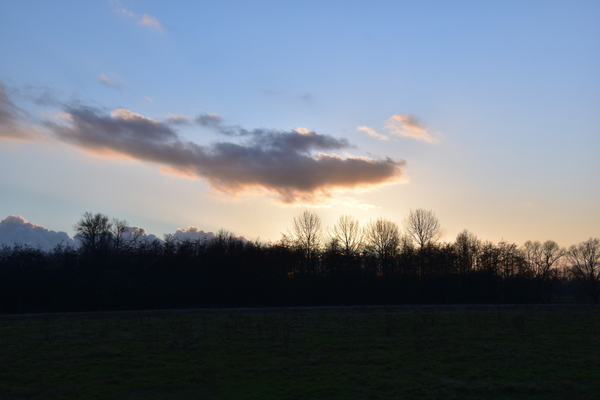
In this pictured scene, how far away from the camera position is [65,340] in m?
19.4

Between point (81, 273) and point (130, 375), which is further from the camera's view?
point (81, 273)

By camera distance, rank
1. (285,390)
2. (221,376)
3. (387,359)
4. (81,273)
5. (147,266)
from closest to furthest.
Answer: (285,390) < (221,376) < (387,359) < (81,273) < (147,266)

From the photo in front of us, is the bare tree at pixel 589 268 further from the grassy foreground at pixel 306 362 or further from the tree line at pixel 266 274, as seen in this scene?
the grassy foreground at pixel 306 362

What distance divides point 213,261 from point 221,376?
146 ft

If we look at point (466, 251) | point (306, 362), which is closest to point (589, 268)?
point (466, 251)

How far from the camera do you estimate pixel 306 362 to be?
14562 mm

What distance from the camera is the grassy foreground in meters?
11.2

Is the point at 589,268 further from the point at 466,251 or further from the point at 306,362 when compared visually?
the point at 306,362

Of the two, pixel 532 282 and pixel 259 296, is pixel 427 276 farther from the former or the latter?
pixel 259 296

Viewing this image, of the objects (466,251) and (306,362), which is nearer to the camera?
(306,362)

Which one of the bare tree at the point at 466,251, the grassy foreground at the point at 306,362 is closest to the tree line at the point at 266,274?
the bare tree at the point at 466,251

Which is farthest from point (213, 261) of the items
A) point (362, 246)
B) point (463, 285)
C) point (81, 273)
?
point (463, 285)

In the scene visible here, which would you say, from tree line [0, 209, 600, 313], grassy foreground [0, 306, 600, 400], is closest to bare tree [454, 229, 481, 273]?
tree line [0, 209, 600, 313]

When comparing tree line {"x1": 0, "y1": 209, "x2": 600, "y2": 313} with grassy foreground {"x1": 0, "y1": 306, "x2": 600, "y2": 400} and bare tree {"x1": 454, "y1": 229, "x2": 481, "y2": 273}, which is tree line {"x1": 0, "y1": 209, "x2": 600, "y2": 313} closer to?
bare tree {"x1": 454, "y1": 229, "x2": 481, "y2": 273}
